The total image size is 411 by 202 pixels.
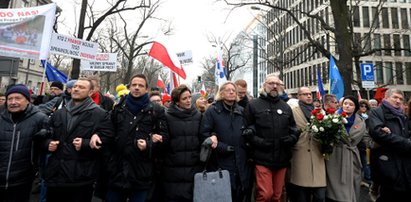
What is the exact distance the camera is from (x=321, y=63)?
45.6 meters

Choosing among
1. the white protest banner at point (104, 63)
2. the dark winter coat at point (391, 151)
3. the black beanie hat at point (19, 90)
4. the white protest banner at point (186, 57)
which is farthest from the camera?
the white protest banner at point (104, 63)

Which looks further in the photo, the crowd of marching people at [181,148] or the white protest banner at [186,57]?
the white protest banner at [186,57]

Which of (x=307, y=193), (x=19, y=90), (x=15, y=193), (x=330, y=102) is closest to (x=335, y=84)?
(x=330, y=102)

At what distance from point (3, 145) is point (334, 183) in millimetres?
4466

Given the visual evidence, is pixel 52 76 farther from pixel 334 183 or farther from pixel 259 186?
pixel 334 183

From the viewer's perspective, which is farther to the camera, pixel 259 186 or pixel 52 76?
pixel 52 76

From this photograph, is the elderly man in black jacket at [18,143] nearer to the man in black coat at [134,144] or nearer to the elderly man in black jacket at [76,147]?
the elderly man in black jacket at [76,147]

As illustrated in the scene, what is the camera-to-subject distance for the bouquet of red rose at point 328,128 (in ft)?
12.6

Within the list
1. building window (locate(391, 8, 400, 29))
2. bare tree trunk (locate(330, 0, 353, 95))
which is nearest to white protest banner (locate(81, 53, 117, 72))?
bare tree trunk (locate(330, 0, 353, 95))

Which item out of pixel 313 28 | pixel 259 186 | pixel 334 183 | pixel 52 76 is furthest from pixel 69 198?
pixel 313 28

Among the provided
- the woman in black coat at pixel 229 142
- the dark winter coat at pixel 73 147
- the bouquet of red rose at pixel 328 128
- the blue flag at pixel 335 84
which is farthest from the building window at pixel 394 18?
the dark winter coat at pixel 73 147

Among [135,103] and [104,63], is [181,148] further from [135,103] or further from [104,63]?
[104,63]

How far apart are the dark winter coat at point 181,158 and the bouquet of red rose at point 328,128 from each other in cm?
166

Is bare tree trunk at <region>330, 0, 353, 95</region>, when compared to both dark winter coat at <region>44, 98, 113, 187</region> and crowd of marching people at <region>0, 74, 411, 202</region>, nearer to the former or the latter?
crowd of marching people at <region>0, 74, 411, 202</region>
